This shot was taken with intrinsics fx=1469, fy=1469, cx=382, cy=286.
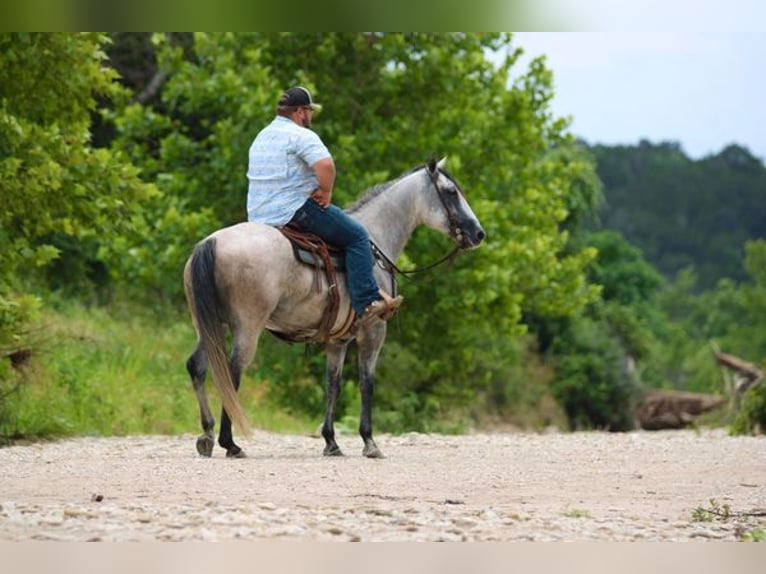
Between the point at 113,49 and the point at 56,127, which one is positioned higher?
the point at 113,49

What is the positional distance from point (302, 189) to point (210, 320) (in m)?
1.31

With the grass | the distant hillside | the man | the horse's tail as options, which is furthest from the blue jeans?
the distant hillside

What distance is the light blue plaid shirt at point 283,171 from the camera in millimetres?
11062

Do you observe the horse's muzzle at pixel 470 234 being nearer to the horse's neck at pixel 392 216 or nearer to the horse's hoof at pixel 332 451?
the horse's neck at pixel 392 216

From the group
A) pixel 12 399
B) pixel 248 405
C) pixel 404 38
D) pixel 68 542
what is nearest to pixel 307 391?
pixel 248 405

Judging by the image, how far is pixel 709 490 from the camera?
10.4 meters

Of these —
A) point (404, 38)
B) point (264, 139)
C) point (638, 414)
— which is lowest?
point (638, 414)

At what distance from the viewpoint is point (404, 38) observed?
25.0 meters

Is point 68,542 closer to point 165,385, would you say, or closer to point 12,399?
point 12,399

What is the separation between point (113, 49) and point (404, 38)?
9.00m

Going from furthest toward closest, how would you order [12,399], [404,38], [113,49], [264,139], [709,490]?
[113,49], [404,38], [12,399], [264,139], [709,490]

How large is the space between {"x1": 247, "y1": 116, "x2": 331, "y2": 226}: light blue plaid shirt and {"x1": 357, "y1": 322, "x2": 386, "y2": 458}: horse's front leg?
1.29 meters

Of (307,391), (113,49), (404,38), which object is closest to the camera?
(307,391)
